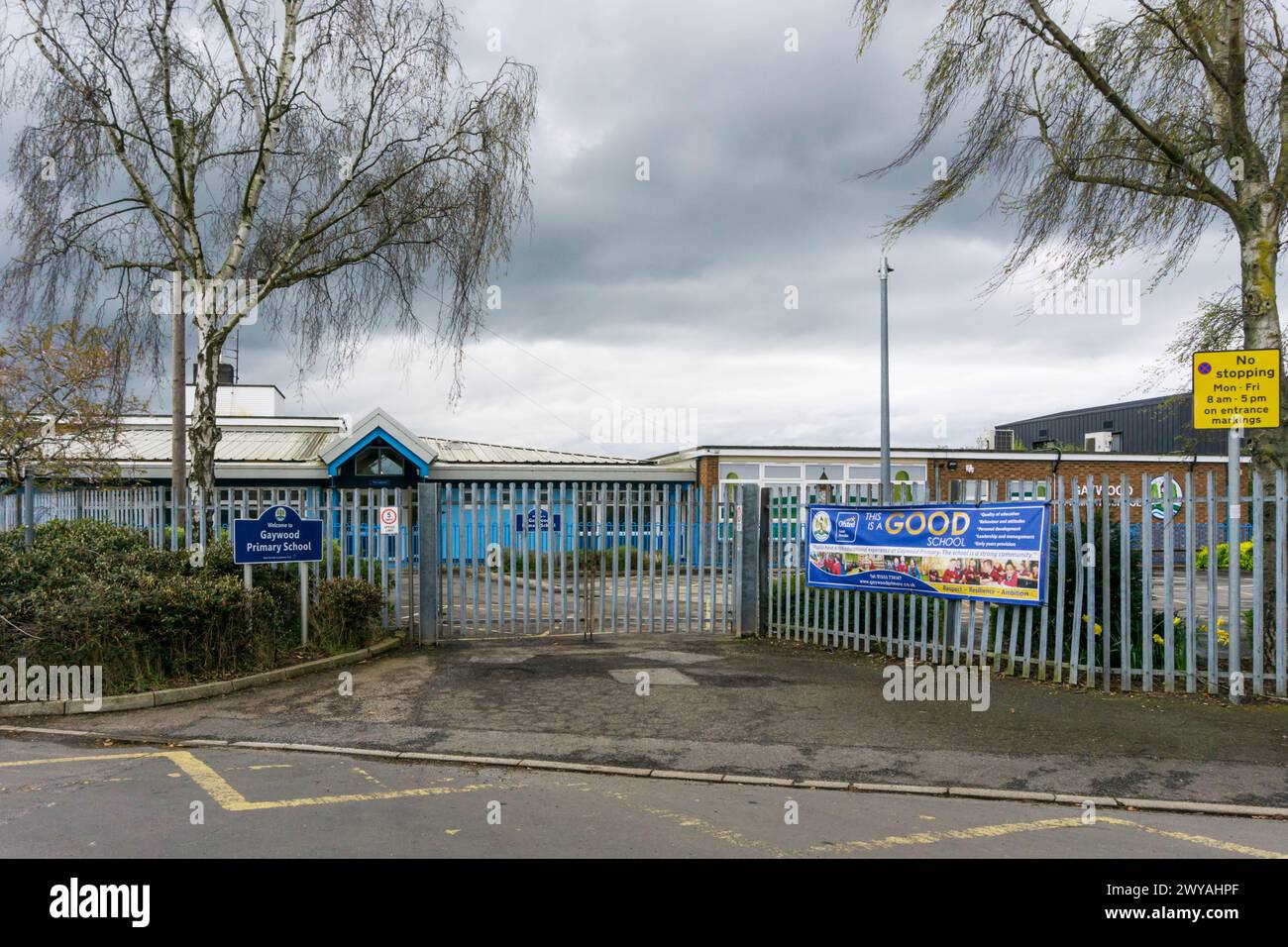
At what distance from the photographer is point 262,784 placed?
644 cm

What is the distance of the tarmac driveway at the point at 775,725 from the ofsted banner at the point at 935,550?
40.2 inches

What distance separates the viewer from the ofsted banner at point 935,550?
9703mm

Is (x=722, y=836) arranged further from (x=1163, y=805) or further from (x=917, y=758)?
→ (x=1163, y=805)

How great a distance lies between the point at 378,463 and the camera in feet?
85.9

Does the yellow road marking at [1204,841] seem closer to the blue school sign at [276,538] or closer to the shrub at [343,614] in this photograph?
the blue school sign at [276,538]

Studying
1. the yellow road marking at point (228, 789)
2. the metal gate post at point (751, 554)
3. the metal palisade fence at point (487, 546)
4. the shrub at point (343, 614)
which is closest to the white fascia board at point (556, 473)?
the metal palisade fence at point (487, 546)

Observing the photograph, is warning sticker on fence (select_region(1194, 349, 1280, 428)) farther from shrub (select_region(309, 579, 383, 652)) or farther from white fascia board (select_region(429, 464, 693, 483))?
white fascia board (select_region(429, 464, 693, 483))

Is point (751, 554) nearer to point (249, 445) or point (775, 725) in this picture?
point (775, 725)

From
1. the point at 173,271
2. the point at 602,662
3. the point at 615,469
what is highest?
the point at 173,271

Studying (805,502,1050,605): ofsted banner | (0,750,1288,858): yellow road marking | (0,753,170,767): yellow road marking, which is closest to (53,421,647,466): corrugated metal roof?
(805,502,1050,605): ofsted banner

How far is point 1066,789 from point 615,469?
72.6 feet
